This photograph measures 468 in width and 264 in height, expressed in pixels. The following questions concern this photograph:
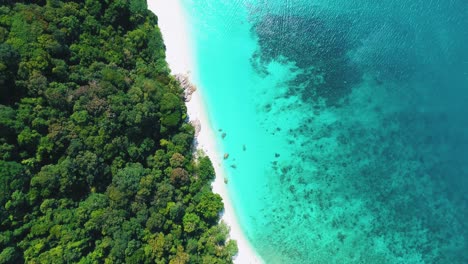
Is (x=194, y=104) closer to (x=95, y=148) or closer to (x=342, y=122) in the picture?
(x=95, y=148)

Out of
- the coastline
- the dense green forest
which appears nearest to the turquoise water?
the coastline

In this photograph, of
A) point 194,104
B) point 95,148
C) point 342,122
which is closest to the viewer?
point 95,148

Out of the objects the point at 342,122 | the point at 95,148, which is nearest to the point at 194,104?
the point at 95,148

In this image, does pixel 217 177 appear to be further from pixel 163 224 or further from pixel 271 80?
pixel 271 80

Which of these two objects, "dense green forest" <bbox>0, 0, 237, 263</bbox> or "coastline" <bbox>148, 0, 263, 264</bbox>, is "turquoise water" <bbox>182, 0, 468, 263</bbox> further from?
"dense green forest" <bbox>0, 0, 237, 263</bbox>

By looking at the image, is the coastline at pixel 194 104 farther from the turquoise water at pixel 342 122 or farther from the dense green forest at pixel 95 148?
the dense green forest at pixel 95 148

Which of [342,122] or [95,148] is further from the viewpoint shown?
[342,122]

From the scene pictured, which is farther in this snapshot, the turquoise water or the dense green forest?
the turquoise water

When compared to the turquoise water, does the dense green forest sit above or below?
below
